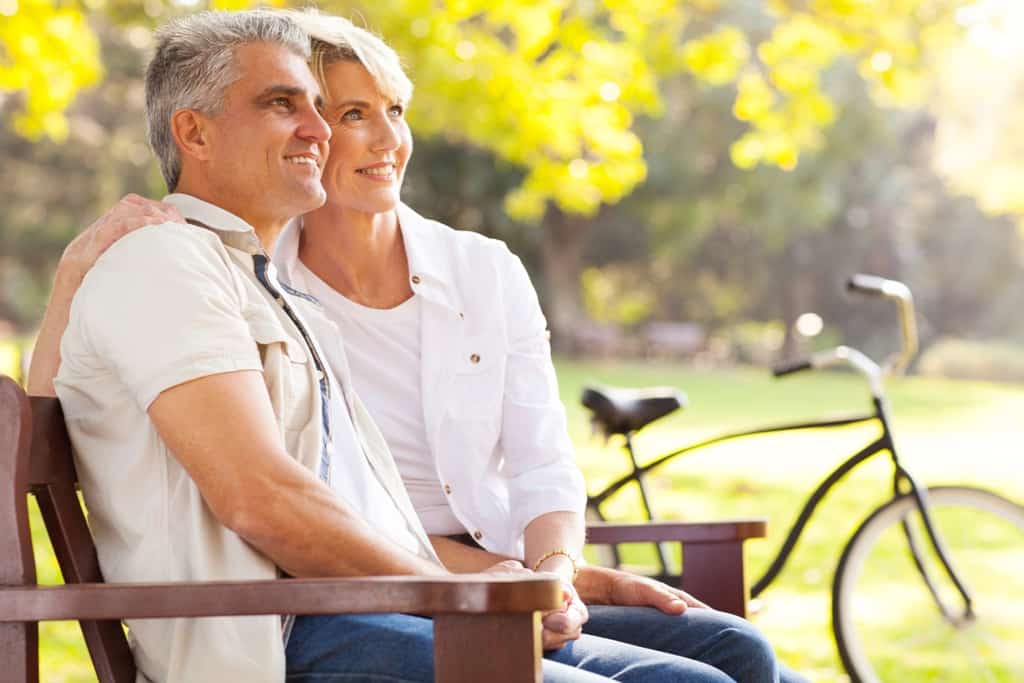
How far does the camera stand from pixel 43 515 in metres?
2.20

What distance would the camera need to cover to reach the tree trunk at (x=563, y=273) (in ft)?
112

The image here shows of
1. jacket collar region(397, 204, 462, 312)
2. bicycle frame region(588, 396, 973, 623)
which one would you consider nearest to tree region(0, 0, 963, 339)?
bicycle frame region(588, 396, 973, 623)

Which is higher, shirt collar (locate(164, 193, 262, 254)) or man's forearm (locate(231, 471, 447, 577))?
shirt collar (locate(164, 193, 262, 254))

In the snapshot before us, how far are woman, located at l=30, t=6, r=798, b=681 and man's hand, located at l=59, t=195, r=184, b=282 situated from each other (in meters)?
0.61

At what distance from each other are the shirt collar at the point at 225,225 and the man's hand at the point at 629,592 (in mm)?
899

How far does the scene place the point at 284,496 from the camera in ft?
6.73

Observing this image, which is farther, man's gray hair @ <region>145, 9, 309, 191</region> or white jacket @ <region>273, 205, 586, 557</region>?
white jacket @ <region>273, 205, 586, 557</region>

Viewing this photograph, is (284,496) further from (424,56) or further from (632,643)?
(424,56)

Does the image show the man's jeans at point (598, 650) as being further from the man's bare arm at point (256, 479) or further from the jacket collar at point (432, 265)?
the jacket collar at point (432, 265)

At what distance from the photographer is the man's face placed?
2465mm

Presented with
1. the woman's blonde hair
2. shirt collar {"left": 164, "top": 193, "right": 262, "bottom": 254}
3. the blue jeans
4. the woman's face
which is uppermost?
the woman's blonde hair

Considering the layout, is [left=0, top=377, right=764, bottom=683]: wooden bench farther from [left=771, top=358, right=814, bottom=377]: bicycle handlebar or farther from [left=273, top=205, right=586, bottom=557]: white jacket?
[left=771, top=358, right=814, bottom=377]: bicycle handlebar

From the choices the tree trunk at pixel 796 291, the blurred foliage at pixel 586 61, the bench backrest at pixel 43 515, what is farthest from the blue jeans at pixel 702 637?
the tree trunk at pixel 796 291

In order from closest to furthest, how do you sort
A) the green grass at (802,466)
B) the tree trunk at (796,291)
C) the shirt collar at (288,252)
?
the shirt collar at (288,252), the green grass at (802,466), the tree trunk at (796,291)
